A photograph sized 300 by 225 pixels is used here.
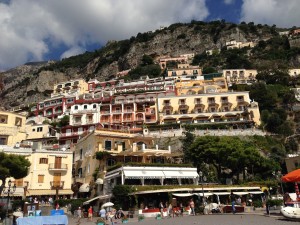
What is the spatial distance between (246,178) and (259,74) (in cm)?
5391

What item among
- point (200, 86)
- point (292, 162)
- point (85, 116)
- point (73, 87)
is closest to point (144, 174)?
point (292, 162)

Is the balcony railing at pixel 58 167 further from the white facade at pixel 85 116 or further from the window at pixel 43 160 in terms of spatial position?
the white facade at pixel 85 116

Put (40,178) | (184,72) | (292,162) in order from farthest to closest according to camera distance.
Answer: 1. (184,72)
2. (292,162)
3. (40,178)

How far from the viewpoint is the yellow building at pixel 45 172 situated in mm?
38938

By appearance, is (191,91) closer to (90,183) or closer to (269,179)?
(269,179)

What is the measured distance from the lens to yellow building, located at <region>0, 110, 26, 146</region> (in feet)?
159

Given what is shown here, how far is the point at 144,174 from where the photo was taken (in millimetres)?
34250

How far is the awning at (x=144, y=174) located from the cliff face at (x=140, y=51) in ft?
334

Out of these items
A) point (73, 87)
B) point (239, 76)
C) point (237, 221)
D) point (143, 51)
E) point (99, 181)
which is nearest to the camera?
point (237, 221)

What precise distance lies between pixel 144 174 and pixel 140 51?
111 metres

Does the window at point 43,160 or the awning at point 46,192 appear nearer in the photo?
the awning at point 46,192

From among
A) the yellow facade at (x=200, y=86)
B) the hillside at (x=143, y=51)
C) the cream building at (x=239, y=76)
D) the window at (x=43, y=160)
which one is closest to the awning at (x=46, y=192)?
the window at (x=43, y=160)

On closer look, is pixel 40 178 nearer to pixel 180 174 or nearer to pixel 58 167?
pixel 58 167

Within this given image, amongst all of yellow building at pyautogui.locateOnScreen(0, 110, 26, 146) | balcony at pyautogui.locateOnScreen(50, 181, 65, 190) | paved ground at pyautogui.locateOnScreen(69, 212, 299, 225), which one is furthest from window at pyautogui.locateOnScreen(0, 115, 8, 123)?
paved ground at pyautogui.locateOnScreen(69, 212, 299, 225)
